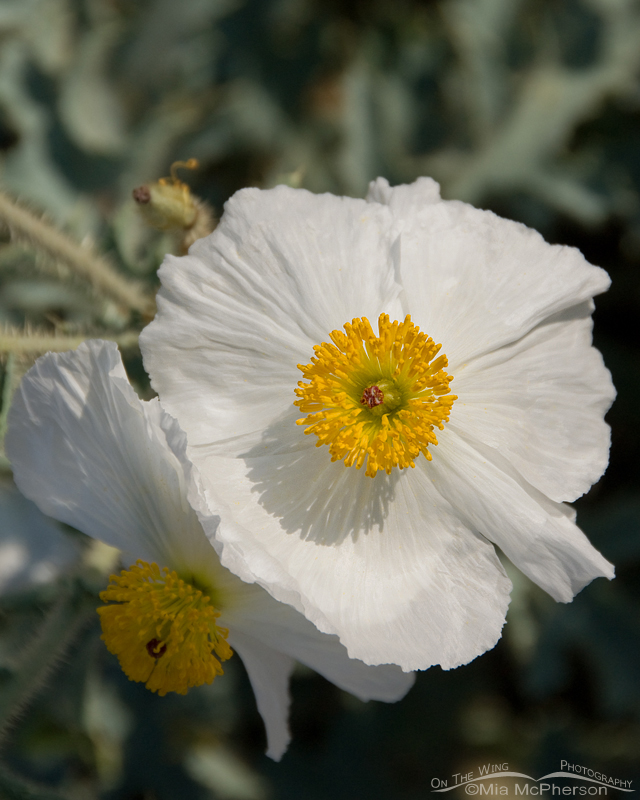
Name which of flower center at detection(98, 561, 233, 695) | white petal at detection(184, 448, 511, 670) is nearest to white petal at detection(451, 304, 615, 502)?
white petal at detection(184, 448, 511, 670)

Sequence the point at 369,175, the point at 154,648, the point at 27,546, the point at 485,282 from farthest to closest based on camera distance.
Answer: the point at 369,175 → the point at 27,546 → the point at 485,282 → the point at 154,648

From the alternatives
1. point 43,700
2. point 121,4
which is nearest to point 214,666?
point 43,700

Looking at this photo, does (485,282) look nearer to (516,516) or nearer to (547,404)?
(547,404)

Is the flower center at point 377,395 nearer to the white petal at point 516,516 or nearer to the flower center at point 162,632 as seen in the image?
the white petal at point 516,516

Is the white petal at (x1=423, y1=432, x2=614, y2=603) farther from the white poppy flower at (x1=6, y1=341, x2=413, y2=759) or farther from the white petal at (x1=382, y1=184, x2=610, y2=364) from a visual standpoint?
the white poppy flower at (x1=6, y1=341, x2=413, y2=759)

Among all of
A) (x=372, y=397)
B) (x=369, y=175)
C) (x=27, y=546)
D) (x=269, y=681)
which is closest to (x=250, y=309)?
(x=372, y=397)

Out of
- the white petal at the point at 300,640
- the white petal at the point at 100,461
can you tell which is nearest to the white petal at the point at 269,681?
the white petal at the point at 300,640
